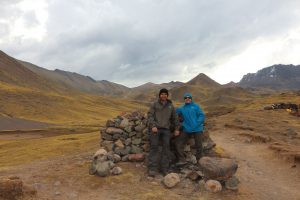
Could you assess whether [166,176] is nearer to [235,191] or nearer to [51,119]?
[235,191]

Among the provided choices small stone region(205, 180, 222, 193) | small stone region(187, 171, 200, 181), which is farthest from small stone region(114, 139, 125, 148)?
small stone region(205, 180, 222, 193)

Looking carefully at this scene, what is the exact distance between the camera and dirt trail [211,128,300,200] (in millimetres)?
18094

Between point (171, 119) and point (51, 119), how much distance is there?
147m

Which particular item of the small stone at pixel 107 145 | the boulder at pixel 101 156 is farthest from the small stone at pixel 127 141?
the boulder at pixel 101 156

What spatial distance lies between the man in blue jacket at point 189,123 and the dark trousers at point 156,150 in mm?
1215

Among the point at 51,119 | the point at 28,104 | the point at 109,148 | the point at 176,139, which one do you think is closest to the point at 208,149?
the point at 176,139

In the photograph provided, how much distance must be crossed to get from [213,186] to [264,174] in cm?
626

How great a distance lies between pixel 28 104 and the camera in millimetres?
176875

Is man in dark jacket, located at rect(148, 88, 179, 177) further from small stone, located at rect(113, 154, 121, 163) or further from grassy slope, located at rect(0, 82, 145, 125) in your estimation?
grassy slope, located at rect(0, 82, 145, 125)

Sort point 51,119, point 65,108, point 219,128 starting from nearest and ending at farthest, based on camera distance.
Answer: point 219,128
point 51,119
point 65,108

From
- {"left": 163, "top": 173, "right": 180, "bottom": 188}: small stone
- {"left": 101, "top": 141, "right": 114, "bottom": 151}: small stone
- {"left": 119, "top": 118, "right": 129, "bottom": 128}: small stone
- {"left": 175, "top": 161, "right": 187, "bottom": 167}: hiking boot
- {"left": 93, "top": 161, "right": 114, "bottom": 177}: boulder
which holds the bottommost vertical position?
{"left": 163, "top": 173, "right": 180, "bottom": 188}: small stone

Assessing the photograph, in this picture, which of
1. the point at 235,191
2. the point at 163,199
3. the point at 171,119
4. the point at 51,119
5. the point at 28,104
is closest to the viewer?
the point at 163,199

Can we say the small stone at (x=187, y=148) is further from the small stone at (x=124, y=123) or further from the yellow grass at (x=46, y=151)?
the yellow grass at (x=46, y=151)

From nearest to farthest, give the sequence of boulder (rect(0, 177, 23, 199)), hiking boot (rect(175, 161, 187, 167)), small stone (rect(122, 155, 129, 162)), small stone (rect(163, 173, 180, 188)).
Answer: boulder (rect(0, 177, 23, 199)) → small stone (rect(163, 173, 180, 188)) → hiking boot (rect(175, 161, 187, 167)) → small stone (rect(122, 155, 129, 162))
